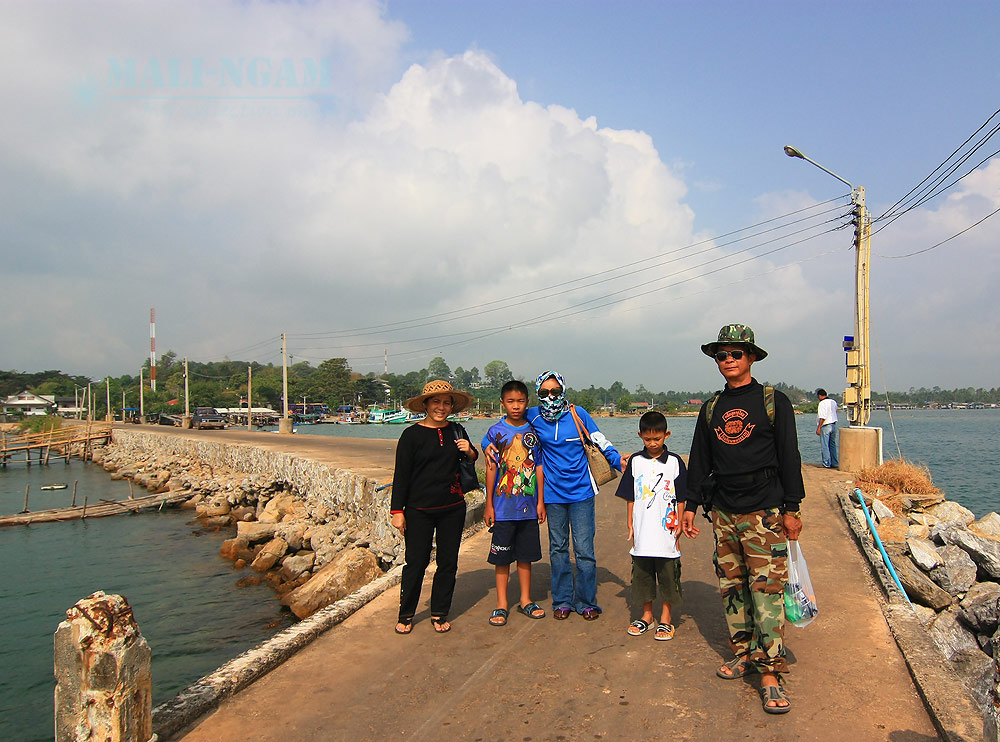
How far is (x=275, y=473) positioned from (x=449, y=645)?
55.2 ft

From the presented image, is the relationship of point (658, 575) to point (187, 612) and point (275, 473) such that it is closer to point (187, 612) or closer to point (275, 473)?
point (187, 612)

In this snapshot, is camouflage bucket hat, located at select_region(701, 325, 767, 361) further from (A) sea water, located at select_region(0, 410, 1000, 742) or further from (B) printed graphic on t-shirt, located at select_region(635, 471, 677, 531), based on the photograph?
(A) sea water, located at select_region(0, 410, 1000, 742)

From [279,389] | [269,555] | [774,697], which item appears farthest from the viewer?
[279,389]

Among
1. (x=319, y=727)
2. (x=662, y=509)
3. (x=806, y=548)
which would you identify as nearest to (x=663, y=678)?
(x=662, y=509)

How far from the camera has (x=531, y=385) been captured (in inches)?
232

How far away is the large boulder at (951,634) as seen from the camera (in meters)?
6.86

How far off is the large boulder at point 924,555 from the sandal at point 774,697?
657cm

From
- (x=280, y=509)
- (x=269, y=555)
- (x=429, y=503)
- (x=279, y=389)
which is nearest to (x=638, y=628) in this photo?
(x=429, y=503)

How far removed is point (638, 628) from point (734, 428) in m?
1.79

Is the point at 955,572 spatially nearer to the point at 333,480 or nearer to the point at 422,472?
the point at 422,472

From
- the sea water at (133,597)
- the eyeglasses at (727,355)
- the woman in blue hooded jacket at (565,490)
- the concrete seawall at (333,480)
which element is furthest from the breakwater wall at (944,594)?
the sea water at (133,597)

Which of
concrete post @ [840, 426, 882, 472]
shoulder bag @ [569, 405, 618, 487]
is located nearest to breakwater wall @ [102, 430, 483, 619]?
shoulder bag @ [569, 405, 618, 487]

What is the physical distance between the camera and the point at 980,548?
352 inches

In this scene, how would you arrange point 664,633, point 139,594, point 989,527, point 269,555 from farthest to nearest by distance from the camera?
1. point 269,555
2. point 139,594
3. point 989,527
4. point 664,633
